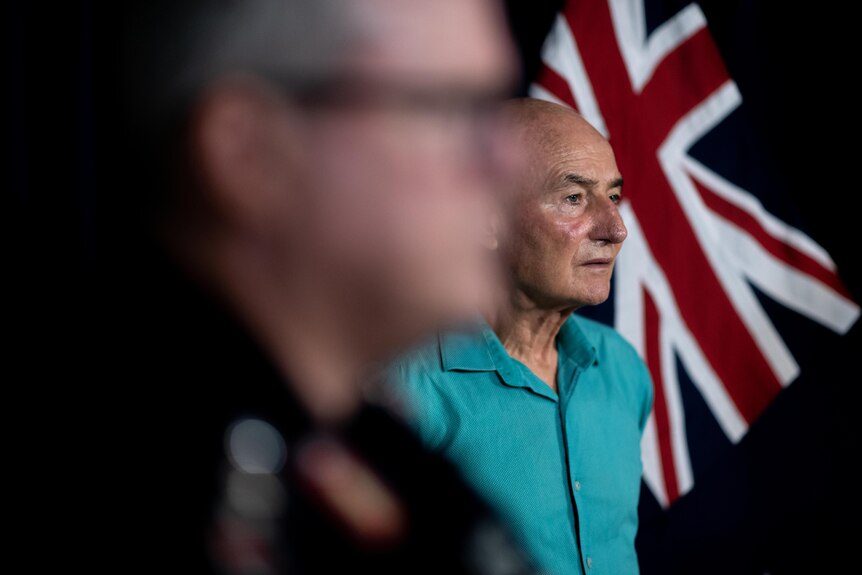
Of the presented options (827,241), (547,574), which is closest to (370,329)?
(547,574)

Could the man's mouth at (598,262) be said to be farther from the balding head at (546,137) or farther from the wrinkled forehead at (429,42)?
the wrinkled forehead at (429,42)

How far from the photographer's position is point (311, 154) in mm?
404

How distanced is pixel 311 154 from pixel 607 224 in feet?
2.21

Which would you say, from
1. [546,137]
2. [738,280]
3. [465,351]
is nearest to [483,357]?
[465,351]

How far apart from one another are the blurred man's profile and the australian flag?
4.20ft

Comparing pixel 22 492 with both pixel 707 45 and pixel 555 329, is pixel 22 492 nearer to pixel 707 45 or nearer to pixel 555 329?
pixel 555 329

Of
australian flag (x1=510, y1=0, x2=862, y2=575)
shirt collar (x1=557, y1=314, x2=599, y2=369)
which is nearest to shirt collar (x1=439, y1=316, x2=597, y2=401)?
shirt collar (x1=557, y1=314, x2=599, y2=369)

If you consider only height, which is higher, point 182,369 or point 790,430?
point 182,369

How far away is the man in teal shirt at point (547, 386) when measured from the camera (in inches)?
35.3

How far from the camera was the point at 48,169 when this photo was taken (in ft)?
3.50

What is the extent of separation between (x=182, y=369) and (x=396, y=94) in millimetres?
255

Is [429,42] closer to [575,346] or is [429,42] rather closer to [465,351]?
[465,351]

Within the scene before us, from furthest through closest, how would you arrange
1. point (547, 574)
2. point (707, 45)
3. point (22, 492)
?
point (707, 45), point (547, 574), point (22, 492)

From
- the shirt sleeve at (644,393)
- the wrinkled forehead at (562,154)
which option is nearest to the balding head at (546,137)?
the wrinkled forehead at (562,154)
